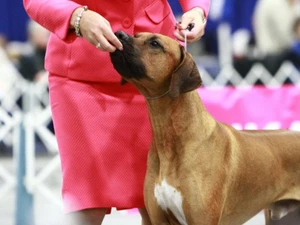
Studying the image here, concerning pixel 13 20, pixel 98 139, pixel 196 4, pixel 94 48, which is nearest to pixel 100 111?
pixel 98 139

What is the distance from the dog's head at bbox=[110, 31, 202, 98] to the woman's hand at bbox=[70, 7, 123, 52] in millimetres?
68

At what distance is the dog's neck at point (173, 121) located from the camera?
10.8 feet

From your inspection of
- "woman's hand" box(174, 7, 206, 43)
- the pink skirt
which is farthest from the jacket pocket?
the pink skirt

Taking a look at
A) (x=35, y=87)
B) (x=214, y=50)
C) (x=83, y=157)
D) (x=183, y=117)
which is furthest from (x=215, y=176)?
(x=214, y=50)

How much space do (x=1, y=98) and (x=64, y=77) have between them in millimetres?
5426

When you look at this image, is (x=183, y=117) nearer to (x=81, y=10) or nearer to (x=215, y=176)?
(x=215, y=176)

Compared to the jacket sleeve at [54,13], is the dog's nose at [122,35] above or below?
below

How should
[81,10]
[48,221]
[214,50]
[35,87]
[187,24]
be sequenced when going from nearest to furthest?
[81,10]
[187,24]
[48,221]
[35,87]
[214,50]

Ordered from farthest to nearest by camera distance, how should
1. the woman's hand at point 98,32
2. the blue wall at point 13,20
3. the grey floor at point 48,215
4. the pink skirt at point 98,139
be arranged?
the blue wall at point 13,20 → the grey floor at point 48,215 → the pink skirt at point 98,139 → the woman's hand at point 98,32

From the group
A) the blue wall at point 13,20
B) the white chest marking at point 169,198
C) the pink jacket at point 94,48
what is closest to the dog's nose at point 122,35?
the pink jacket at point 94,48

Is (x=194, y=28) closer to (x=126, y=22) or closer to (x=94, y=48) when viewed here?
(x=126, y=22)

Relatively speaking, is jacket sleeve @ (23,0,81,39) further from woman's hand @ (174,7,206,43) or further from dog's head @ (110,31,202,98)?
woman's hand @ (174,7,206,43)

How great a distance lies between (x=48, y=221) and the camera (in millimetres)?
5488

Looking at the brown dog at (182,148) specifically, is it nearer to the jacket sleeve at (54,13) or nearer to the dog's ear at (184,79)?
the dog's ear at (184,79)
